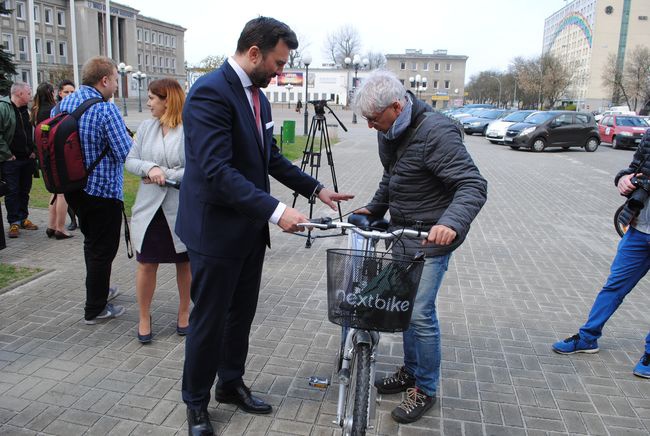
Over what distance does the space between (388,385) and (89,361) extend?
2125mm

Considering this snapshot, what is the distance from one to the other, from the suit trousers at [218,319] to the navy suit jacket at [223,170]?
104mm

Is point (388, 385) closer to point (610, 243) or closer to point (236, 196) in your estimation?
point (236, 196)

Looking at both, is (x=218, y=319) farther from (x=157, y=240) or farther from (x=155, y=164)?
(x=155, y=164)

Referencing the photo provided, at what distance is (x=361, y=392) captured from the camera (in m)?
2.72

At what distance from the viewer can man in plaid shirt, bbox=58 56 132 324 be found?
4.31 m

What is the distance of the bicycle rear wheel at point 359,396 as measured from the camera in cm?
271

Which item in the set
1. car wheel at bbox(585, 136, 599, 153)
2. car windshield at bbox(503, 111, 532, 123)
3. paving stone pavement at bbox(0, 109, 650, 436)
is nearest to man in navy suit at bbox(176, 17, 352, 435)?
paving stone pavement at bbox(0, 109, 650, 436)

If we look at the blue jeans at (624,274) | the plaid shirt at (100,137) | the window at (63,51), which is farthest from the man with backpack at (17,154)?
the window at (63,51)

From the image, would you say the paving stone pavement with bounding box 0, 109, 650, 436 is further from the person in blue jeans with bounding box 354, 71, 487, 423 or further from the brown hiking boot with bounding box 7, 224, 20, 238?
the person in blue jeans with bounding box 354, 71, 487, 423

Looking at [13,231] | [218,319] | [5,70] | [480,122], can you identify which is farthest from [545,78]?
[218,319]

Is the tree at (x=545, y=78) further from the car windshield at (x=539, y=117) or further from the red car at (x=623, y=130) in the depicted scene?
the car windshield at (x=539, y=117)

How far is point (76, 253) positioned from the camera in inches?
Answer: 265

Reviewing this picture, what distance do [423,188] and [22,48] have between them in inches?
3039

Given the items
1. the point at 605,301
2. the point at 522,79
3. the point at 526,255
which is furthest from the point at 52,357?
the point at 522,79
